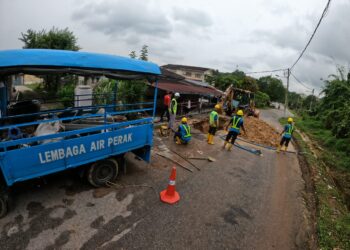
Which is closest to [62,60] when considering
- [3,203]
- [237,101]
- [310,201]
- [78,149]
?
[78,149]

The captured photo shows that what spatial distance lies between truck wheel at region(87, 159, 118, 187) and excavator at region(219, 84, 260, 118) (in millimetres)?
13814

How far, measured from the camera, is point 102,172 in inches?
198

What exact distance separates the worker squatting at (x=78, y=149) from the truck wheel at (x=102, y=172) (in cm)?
47

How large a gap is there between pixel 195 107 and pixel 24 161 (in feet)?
57.9

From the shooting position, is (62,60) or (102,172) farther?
(102,172)

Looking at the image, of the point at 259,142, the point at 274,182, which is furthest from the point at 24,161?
the point at 259,142

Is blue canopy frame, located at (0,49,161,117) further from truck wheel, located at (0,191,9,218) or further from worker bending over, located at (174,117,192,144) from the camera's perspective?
worker bending over, located at (174,117,192,144)

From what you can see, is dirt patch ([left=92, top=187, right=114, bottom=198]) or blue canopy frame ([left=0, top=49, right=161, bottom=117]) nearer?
blue canopy frame ([left=0, top=49, right=161, bottom=117])

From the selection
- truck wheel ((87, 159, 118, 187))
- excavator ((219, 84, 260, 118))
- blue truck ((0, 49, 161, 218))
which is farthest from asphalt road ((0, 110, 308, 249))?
excavator ((219, 84, 260, 118))

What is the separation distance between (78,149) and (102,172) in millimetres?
964

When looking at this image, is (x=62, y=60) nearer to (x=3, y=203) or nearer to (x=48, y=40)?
(x=3, y=203)

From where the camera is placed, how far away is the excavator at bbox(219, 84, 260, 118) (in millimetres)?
18219

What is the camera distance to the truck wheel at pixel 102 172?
4828 mm

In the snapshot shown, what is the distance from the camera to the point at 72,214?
4.02 meters
